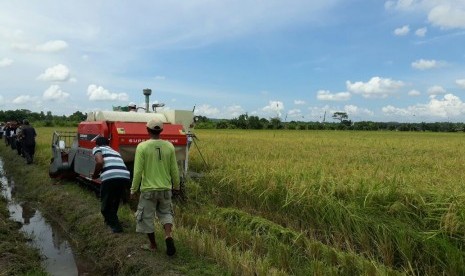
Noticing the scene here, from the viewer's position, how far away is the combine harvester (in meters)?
7.94

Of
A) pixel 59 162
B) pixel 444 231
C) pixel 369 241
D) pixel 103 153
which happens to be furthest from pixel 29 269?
pixel 59 162

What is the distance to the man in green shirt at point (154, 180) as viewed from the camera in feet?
16.9

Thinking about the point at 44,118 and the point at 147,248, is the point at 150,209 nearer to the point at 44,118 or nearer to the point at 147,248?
the point at 147,248

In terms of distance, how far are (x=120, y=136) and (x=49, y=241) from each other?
2.12 m

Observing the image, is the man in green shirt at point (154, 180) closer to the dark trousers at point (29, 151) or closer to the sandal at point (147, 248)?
the sandal at point (147, 248)

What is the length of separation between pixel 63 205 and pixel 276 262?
5255 millimetres

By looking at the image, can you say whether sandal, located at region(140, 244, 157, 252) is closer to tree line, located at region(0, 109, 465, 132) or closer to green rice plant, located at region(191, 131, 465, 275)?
green rice plant, located at region(191, 131, 465, 275)

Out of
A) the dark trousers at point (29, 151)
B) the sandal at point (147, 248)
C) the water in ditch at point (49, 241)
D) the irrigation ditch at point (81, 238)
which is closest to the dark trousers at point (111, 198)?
the irrigation ditch at point (81, 238)

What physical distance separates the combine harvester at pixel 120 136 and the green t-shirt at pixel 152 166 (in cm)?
279

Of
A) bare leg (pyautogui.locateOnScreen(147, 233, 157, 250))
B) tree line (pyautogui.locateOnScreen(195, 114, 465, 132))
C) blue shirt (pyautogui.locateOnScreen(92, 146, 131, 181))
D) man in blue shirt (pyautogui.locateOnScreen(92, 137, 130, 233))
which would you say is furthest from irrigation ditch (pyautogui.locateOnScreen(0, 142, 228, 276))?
tree line (pyautogui.locateOnScreen(195, 114, 465, 132))

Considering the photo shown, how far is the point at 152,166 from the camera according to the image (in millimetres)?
5176

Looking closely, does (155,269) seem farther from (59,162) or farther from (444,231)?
(59,162)

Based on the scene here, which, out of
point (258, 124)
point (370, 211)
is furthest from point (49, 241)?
point (258, 124)

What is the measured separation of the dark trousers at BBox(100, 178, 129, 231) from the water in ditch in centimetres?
63
